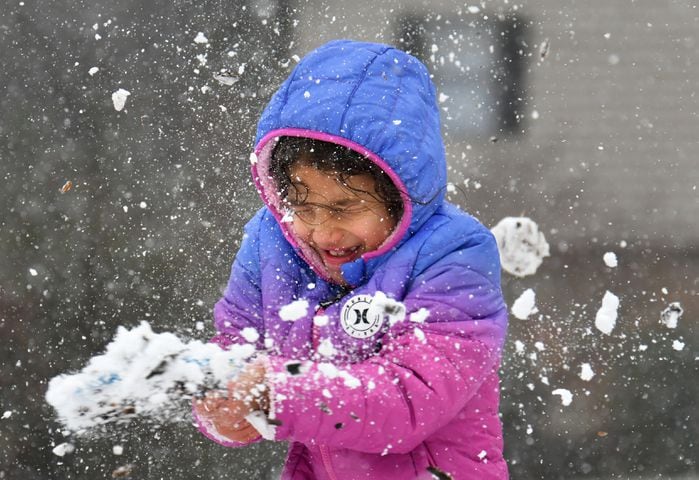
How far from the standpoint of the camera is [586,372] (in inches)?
104

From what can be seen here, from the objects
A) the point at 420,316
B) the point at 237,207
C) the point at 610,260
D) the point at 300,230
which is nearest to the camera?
the point at 420,316

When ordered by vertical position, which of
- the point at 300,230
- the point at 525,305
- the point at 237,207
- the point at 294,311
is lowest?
the point at 525,305

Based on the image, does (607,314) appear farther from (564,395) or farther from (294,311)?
(294,311)

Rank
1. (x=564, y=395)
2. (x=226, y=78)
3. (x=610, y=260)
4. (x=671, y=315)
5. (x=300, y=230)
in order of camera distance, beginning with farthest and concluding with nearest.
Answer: (x=610, y=260) → (x=564, y=395) → (x=671, y=315) → (x=226, y=78) → (x=300, y=230)

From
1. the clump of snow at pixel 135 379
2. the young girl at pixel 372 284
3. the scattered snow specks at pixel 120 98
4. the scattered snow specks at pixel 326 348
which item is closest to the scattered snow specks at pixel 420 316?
the young girl at pixel 372 284

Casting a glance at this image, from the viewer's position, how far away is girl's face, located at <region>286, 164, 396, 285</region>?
46.5 inches

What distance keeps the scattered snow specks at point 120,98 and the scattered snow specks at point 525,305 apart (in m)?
1.29

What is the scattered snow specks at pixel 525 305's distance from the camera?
8.09ft

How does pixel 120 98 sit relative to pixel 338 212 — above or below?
below

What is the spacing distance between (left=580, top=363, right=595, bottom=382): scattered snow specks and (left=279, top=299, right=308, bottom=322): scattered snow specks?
5.20 ft

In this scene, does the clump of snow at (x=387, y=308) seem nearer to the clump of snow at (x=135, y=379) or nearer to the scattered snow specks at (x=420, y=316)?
the scattered snow specks at (x=420, y=316)

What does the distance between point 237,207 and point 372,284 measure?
1301 mm

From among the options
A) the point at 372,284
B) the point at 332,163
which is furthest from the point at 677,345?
the point at 332,163

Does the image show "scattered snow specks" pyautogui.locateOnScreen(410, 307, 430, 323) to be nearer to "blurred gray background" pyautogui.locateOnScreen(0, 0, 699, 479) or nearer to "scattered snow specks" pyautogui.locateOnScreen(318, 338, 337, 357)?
"scattered snow specks" pyautogui.locateOnScreen(318, 338, 337, 357)
